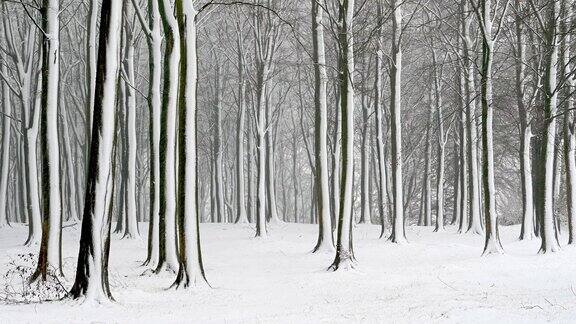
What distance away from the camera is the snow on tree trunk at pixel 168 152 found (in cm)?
1107

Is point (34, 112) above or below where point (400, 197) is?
above

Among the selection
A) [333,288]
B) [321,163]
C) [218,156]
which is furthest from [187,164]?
[218,156]

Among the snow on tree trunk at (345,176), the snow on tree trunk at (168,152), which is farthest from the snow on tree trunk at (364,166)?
the snow on tree trunk at (168,152)

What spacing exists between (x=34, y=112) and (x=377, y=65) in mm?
12880

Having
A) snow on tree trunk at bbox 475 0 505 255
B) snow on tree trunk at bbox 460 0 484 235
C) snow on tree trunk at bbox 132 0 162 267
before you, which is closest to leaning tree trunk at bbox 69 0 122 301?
snow on tree trunk at bbox 132 0 162 267

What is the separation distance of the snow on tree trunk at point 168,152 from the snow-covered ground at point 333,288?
0.59 meters

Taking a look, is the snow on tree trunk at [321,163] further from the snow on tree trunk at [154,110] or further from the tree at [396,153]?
Answer: the snow on tree trunk at [154,110]

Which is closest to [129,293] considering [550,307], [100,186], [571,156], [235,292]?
[235,292]

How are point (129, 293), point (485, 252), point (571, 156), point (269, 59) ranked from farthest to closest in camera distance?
point (269, 59) < point (571, 156) < point (485, 252) < point (129, 293)

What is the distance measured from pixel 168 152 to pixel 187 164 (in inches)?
73.9

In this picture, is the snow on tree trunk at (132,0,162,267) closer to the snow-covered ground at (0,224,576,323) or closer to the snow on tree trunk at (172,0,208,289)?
the snow-covered ground at (0,224,576,323)

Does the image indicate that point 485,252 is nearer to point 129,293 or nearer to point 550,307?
point 550,307

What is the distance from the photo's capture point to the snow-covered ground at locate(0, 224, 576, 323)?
6969mm

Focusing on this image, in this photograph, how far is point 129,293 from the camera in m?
9.47
